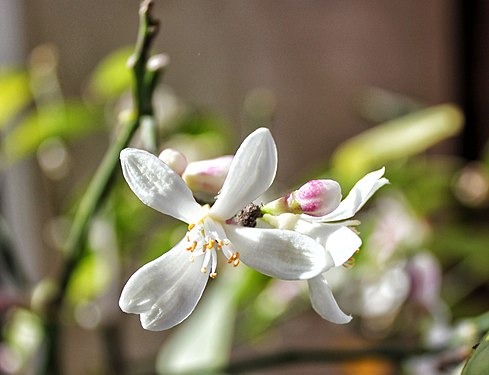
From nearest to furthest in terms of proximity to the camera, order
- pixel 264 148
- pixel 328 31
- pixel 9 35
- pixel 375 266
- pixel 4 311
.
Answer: pixel 264 148
pixel 4 311
pixel 375 266
pixel 9 35
pixel 328 31

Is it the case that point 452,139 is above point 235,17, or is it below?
below

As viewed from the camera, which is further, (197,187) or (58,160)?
(58,160)

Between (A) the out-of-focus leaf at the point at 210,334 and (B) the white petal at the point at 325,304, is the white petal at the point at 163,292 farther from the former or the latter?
(A) the out-of-focus leaf at the point at 210,334

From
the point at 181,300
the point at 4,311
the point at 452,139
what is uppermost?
the point at 181,300

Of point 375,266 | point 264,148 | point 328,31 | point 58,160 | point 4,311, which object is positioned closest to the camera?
point 264,148

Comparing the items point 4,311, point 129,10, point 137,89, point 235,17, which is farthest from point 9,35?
point 137,89

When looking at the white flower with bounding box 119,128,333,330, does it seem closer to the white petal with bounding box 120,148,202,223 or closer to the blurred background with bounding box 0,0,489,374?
the white petal with bounding box 120,148,202,223

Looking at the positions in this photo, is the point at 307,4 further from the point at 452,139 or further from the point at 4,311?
the point at 4,311
